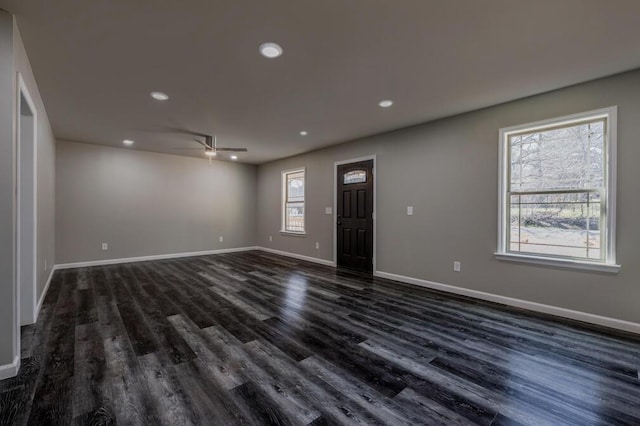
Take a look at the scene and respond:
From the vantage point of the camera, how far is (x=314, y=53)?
245cm

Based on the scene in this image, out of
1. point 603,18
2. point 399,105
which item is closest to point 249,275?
point 399,105

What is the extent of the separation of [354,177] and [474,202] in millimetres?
2207

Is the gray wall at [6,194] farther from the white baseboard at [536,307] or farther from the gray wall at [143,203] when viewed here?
the white baseboard at [536,307]

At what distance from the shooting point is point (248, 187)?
793 cm

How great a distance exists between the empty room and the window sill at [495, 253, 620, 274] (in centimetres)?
2

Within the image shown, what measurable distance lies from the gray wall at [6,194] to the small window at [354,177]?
4416 millimetres

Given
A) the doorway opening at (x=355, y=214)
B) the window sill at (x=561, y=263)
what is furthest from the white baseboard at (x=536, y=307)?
the doorway opening at (x=355, y=214)

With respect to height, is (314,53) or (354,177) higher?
(314,53)

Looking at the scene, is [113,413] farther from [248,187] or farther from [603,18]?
[248,187]

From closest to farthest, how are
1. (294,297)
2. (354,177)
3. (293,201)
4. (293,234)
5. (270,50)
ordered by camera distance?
(270,50) → (294,297) → (354,177) → (293,234) → (293,201)

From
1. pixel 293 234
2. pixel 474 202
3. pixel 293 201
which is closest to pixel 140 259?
pixel 293 234

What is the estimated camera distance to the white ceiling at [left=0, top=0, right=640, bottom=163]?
76.3 inches

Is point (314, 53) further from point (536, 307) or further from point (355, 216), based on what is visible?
point (536, 307)

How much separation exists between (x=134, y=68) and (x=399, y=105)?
2.92 metres
